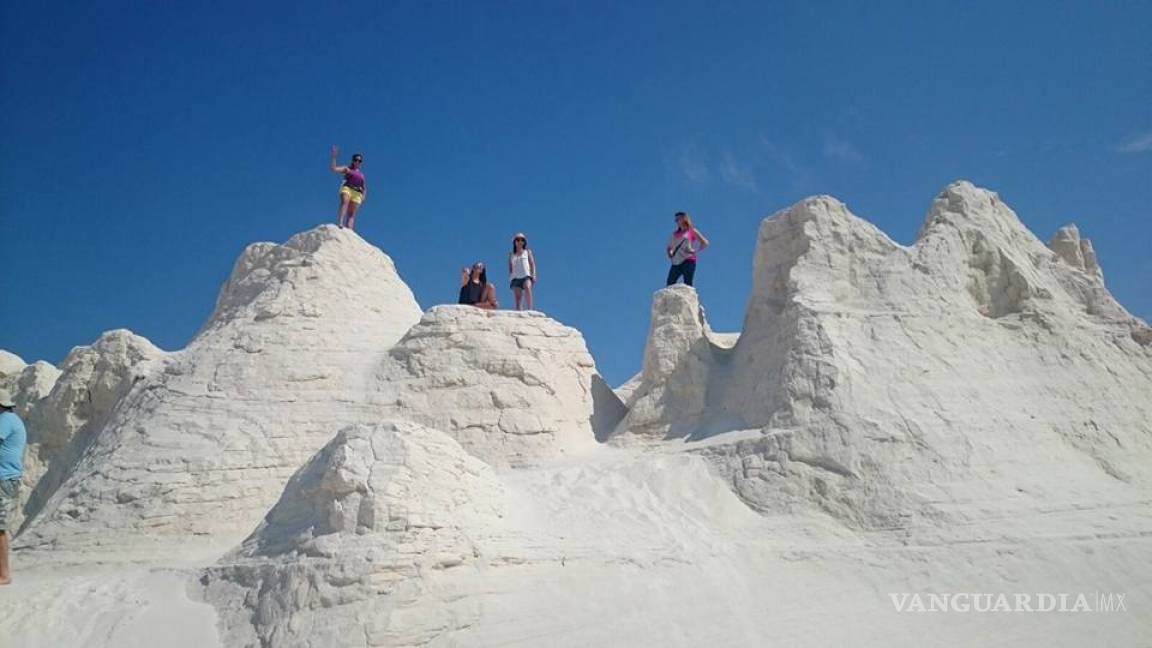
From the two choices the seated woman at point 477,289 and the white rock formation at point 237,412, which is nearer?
the white rock formation at point 237,412

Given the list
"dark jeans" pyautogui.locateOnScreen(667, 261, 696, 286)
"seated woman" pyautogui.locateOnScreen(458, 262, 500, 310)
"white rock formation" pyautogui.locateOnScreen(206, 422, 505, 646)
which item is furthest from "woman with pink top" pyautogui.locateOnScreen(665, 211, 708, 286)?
"white rock formation" pyautogui.locateOnScreen(206, 422, 505, 646)

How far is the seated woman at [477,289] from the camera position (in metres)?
15.3

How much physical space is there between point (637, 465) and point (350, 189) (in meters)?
7.90

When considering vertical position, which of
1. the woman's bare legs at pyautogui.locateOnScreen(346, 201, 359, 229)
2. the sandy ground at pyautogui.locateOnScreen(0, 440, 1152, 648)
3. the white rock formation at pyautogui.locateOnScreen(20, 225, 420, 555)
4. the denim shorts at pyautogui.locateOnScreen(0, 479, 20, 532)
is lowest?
the sandy ground at pyautogui.locateOnScreen(0, 440, 1152, 648)

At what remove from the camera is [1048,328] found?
1418 centimetres

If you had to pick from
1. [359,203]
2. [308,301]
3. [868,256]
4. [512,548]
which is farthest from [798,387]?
[359,203]

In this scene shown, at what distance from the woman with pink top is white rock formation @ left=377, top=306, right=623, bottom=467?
2.46 m

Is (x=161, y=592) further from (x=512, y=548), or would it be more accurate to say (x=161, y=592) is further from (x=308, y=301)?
(x=308, y=301)

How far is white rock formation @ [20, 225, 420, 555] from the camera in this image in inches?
458

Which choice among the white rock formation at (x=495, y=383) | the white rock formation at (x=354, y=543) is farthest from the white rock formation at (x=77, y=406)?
the white rock formation at (x=354, y=543)

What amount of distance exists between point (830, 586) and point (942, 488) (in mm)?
2285

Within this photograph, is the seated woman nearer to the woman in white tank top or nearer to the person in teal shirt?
the woman in white tank top

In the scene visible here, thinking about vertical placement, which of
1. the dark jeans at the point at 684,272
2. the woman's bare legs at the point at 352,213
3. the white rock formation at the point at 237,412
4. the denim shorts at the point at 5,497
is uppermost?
the woman's bare legs at the point at 352,213

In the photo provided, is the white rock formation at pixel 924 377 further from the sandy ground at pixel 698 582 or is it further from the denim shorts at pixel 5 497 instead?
the denim shorts at pixel 5 497
